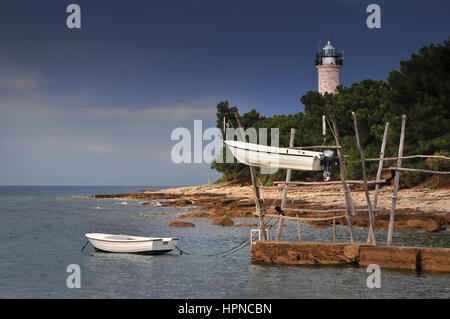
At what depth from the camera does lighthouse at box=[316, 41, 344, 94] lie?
80.8m

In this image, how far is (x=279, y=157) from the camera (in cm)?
1919

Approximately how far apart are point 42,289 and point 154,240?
23.6 ft

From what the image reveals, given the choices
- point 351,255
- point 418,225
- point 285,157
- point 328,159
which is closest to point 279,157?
point 285,157

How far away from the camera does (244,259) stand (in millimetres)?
25281

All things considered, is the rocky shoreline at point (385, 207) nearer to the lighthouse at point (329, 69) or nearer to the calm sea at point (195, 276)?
the calm sea at point (195, 276)

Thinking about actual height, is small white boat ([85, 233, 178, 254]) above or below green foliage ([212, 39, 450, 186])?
below

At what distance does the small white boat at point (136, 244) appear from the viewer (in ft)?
87.6

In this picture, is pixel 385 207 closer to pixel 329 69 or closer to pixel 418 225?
pixel 418 225

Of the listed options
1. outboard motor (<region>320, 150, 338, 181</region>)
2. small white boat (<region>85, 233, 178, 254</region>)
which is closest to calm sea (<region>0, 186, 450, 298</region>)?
small white boat (<region>85, 233, 178, 254</region>)

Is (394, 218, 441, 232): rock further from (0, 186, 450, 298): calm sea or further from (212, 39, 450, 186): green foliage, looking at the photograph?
(212, 39, 450, 186): green foliage

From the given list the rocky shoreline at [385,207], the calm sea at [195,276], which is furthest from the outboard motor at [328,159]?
the rocky shoreline at [385,207]

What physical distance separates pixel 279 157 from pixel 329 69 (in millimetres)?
64490
